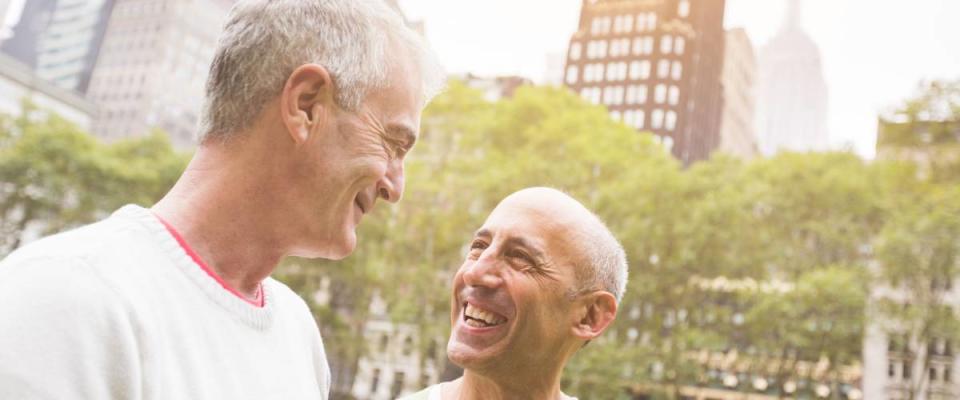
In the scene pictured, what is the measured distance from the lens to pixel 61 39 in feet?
159

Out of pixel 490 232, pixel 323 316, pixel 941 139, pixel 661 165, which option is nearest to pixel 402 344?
pixel 323 316

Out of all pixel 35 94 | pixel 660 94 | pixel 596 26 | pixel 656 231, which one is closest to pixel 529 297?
pixel 656 231

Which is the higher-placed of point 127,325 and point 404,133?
point 404,133

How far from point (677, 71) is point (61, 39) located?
36583 mm

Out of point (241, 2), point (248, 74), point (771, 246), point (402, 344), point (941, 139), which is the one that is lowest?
point (402, 344)

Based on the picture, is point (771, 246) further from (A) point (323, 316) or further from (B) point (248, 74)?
(B) point (248, 74)

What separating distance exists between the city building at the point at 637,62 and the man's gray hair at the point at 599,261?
36.2 metres

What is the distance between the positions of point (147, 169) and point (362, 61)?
772 inches

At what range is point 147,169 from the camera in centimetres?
1917

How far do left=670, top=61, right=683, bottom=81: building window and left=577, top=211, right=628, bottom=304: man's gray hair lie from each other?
1535 inches

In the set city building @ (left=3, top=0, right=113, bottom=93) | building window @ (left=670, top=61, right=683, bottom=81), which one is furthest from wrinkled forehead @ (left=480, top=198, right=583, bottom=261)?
city building @ (left=3, top=0, right=113, bottom=93)

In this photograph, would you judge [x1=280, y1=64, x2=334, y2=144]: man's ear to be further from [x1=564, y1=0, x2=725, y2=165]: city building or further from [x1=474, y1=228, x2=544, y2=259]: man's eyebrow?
[x1=564, y1=0, x2=725, y2=165]: city building

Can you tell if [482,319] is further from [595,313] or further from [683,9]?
[683,9]

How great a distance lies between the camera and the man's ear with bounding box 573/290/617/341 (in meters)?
2.19
